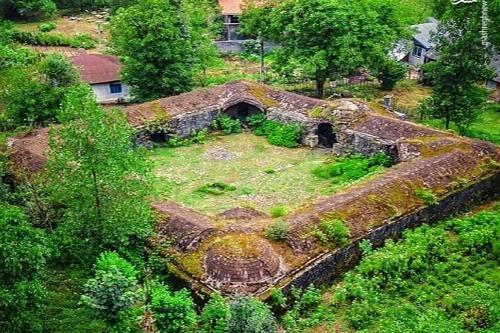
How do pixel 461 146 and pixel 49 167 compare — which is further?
pixel 461 146

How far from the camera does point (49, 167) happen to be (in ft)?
53.1

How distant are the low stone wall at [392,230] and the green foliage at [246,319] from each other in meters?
2.21

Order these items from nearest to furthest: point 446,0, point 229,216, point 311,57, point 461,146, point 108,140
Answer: point 108,140 → point 229,216 → point 461,146 → point 311,57 → point 446,0

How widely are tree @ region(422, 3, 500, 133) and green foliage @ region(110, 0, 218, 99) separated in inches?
447

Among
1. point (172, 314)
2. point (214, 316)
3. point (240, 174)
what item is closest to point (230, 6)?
point (240, 174)

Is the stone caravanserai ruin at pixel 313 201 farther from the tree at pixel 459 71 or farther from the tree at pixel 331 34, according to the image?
the tree at pixel 331 34

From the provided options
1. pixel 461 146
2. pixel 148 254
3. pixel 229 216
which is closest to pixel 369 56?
pixel 461 146

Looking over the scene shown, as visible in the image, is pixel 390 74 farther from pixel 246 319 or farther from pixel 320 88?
pixel 246 319

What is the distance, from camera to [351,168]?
2511 cm

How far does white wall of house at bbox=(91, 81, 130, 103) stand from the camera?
113ft

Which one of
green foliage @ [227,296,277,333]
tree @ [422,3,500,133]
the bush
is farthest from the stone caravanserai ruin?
the bush

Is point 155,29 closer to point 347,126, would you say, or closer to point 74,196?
point 347,126

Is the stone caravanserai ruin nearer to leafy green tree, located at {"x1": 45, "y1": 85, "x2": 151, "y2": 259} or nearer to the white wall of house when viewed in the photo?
leafy green tree, located at {"x1": 45, "y1": 85, "x2": 151, "y2": 259}

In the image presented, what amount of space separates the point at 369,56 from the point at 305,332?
748 inches
